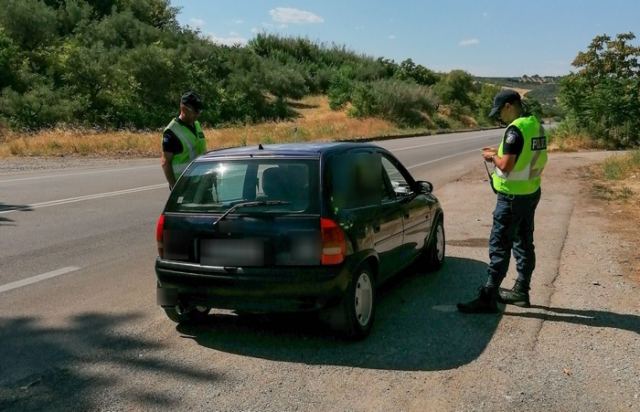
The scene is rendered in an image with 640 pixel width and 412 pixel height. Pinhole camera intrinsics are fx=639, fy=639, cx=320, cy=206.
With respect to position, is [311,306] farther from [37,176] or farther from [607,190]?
[37,176]

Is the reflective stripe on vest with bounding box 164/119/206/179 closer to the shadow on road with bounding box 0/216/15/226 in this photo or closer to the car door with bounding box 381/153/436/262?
the car door with bounding box 381/153/436/262

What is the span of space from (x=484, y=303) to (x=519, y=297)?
408 millimetres

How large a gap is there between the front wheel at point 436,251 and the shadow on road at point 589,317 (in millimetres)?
1394

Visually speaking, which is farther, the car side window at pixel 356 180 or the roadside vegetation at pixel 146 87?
the roadside vegetation at pixel 146 87

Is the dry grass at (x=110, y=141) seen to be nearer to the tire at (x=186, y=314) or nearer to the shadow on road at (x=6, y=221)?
the shadow on road at (x=6, y=221)

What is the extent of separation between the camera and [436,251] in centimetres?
673

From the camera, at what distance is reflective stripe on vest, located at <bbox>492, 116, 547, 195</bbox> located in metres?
5.23

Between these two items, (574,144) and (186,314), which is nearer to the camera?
(186,314)

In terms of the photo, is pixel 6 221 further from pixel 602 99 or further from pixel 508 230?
pixel 602 99

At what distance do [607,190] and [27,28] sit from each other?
43167mm

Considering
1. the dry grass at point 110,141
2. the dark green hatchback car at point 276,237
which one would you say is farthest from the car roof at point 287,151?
the dry grass at point 110,141

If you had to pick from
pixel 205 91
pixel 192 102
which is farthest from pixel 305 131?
pixel 192 102

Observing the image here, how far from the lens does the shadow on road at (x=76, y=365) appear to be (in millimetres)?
3658

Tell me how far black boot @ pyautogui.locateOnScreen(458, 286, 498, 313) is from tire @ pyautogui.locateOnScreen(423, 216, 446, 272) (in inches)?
50.4
